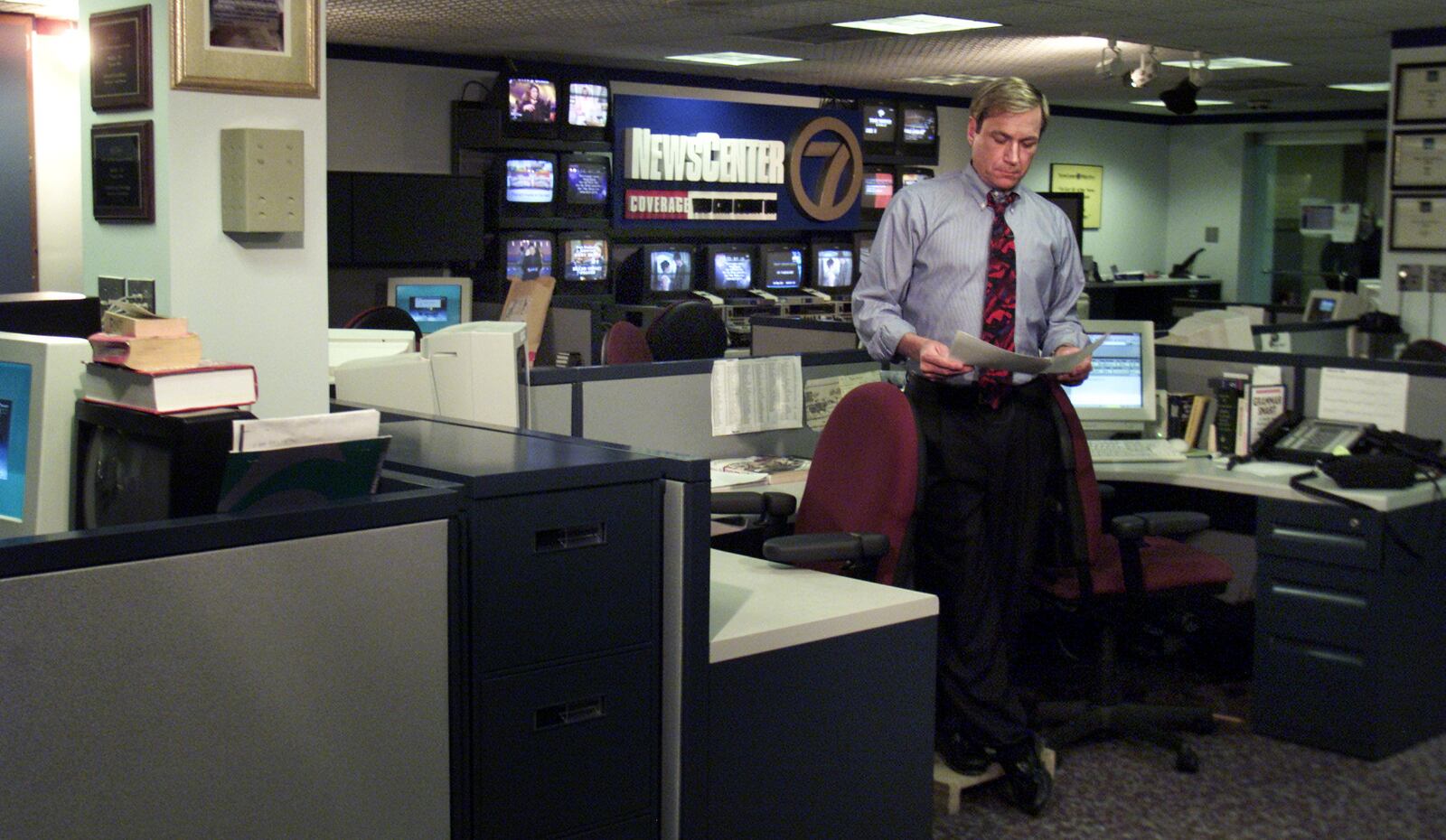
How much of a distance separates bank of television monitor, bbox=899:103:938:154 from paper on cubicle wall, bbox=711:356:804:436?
24.3 ft

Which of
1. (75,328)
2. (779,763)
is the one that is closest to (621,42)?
(75,328)

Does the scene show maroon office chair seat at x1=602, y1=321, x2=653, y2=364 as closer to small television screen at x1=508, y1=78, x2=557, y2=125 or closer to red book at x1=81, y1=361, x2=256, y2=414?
small television screen at x1=508, y1=78, x2=557, y2=125

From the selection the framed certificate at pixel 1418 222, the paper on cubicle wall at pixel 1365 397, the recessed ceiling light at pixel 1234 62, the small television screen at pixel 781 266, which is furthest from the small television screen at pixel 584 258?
the paper on cubicle wall at pixel 1365 397

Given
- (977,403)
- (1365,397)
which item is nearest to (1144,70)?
(1365,397)

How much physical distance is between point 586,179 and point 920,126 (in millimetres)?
3398

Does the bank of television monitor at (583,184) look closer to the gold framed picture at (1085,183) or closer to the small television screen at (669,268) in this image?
the small television screen at (669,268)

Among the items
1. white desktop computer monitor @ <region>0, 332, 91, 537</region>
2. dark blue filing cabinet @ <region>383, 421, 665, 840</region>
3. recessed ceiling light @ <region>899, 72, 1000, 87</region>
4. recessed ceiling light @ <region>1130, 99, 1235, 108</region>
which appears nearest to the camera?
dark blue filing cabinet @ <region>383, 421, 665, 840</region>

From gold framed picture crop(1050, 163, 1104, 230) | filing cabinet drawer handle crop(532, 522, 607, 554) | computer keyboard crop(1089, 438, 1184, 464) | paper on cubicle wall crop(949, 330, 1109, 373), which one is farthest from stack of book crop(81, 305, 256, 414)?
gold framed picture crop(1050, 163, 1104, 230)

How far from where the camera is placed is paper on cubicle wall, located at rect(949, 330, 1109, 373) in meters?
2.91

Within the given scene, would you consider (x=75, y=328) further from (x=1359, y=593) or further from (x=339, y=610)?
(x=1359, y=593)

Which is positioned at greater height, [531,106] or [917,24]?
[917,24]

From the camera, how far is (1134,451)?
4.20 m

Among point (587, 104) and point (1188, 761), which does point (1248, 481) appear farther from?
point (587, 104)

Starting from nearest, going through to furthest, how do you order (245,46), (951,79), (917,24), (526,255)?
(245,46) → (917,24) → (526,255) → (951,79)
